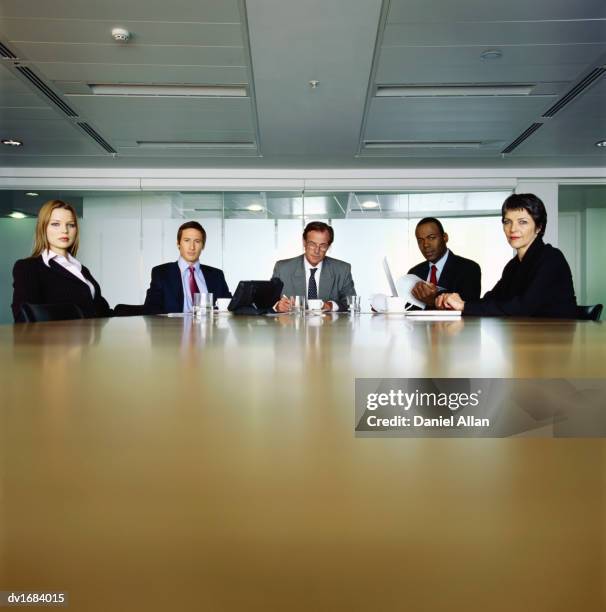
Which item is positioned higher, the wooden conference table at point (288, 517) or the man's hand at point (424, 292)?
the man's hand at point (424, 292)

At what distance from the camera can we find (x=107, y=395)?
23cm

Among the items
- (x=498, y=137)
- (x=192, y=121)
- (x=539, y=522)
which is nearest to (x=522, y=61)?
(x=498, y=137)

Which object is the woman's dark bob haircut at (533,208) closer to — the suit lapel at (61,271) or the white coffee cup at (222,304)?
the white coffee cup at (222,304)

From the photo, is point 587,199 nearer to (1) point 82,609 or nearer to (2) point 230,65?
(2) point 230,65

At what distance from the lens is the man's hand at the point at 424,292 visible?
3262 mm

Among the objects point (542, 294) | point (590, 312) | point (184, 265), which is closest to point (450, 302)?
point (542, 294)

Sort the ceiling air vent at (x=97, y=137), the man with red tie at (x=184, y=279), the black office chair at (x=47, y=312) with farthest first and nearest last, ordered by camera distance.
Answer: the ceiling air vent at (x=97, y=137) → the man with red tie at (x=184, y=279) → the black office chair at (x=47, y=312)

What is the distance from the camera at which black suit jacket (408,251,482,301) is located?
5.55m

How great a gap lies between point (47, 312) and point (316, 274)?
13.2ft

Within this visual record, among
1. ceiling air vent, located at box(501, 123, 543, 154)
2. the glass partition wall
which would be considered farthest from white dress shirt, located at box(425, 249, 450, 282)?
the glass partition wall

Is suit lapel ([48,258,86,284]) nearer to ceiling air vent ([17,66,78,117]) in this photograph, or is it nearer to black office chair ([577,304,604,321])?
black office chair ([577,304,604,321])

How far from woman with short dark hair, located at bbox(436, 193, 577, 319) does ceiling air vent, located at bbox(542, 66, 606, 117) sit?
2.73m

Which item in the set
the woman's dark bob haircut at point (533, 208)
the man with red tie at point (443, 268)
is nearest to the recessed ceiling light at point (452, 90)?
the man with red tie at point (443, 268)

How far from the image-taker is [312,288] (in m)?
5.79
